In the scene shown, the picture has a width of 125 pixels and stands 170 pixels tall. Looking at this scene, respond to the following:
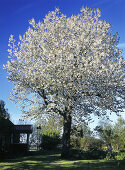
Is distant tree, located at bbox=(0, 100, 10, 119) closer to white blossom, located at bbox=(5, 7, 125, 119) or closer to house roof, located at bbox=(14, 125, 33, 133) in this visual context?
white blossom, located at bbox=(5, 7, 125, 119)

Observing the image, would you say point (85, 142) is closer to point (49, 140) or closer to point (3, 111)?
point (49, 140)

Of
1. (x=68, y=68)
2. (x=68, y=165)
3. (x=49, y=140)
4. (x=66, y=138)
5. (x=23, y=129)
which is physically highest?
(x=68, y=68)

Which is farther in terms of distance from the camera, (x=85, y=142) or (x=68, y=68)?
(x=85, y=142)

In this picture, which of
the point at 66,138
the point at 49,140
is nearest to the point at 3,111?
the point at 66,138

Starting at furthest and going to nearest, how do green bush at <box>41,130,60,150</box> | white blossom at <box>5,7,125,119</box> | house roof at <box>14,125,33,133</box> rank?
green bush at <box>41,130,60,150</box>
house roof at <box>14,125,33,133</box>
white blossom at <box>5,7,125,119</box>

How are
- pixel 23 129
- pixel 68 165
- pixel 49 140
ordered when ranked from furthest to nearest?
pixel 49 140, pixel 23 129, pixel 68 165

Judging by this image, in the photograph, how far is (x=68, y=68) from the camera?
15922mm

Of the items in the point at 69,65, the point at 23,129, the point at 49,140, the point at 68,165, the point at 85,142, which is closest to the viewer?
the point at 68,165

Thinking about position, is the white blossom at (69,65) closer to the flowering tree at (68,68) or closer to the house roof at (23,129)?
the flowering tree at (68,68)

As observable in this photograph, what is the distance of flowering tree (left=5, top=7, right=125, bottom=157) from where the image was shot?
51.7ft

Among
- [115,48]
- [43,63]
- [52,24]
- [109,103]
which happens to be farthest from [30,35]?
[109,103]

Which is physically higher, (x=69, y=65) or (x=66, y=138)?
(x=69, y=65)

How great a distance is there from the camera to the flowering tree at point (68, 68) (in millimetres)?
15750

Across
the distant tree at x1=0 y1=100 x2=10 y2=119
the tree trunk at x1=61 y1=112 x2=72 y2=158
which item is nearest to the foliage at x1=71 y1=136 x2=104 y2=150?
the tree trunk at x1=61 y1=112 x2=72 y2=158
